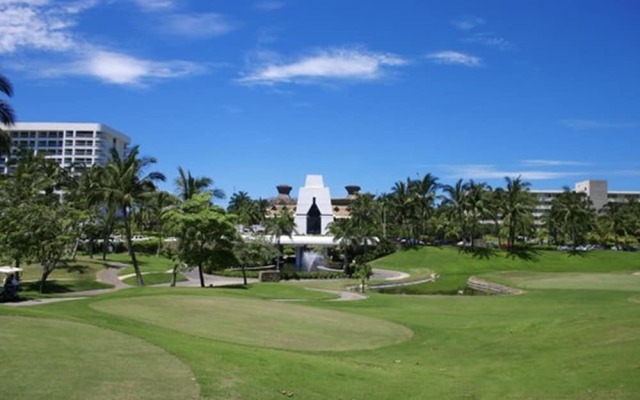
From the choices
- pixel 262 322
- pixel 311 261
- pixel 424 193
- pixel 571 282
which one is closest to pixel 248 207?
pixel 311 261

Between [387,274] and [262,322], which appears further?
[387,274]

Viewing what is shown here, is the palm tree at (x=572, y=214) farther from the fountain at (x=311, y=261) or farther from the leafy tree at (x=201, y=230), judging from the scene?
the leafy tree at (x=201, y=230)

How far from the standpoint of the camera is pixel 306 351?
62.5 feet

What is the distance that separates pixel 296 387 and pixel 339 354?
661 centimetres

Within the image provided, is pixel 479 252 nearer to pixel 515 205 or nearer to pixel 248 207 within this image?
pixel 515 205


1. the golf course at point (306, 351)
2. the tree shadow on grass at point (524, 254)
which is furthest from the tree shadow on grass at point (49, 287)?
the tree shadow on grass at point (524, 254)

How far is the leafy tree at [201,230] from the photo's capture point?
50719mm

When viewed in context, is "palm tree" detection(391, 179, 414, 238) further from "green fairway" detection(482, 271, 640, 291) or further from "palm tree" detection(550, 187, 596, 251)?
"green fairway" detection(482, 271, 640, 291)

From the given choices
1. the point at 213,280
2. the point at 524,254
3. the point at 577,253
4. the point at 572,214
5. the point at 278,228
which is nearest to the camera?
the point at 213,280

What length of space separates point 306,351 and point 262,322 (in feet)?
17.1

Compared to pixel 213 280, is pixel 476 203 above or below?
above

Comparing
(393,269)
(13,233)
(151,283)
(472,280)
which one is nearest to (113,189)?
(13,233)

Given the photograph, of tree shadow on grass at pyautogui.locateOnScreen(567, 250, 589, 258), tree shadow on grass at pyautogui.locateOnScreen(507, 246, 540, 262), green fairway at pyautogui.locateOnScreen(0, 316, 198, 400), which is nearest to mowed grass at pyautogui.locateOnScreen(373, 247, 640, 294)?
tree shadow on grass at pyautogui.locateOnScreen(507, 246, 540, 262)

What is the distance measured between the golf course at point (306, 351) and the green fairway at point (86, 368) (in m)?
0.03
